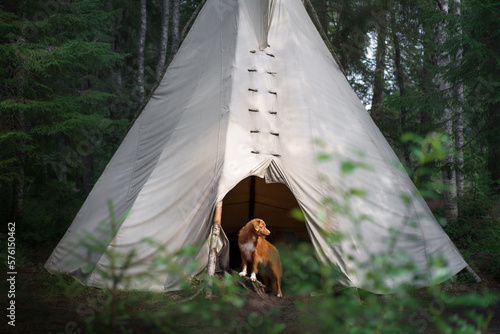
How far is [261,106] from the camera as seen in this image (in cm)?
626

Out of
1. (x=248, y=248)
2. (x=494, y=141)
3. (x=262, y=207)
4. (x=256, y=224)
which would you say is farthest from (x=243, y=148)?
(x=494, y=141)

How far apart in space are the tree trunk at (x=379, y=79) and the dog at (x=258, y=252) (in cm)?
965

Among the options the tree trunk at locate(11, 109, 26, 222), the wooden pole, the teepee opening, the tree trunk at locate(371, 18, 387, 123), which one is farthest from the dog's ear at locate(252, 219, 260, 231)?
the tree trunk at locate(371, 18, 387, 123)

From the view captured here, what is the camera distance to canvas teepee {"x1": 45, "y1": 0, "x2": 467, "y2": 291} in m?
5.59

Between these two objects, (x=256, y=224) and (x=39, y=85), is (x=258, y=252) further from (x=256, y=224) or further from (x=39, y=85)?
(x=39, y=85)

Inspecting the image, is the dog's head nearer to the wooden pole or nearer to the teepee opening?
the wooden pole

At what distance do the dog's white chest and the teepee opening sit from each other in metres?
2.94

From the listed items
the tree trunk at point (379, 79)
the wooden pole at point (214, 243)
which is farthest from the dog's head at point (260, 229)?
the tree trunk at point (379, 79)

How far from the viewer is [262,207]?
905cm

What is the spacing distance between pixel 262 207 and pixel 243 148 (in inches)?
132

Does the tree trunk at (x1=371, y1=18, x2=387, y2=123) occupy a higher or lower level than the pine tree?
higher

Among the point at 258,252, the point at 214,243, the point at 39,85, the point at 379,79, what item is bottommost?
the point at 258,252

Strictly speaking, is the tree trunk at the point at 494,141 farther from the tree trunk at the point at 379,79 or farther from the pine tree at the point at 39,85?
the pine tree at the point at 39,85

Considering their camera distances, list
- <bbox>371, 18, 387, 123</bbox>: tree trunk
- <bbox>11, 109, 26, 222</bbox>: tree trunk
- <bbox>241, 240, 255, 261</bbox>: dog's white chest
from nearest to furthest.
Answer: <bbox>241, 240, 255, 261</bbox>: dog's white chest < <bbox>11, 109, 26, 222</bbox>: tree trunk < <bbox>371, 18, 387, 123</bbox>: tree trunk
